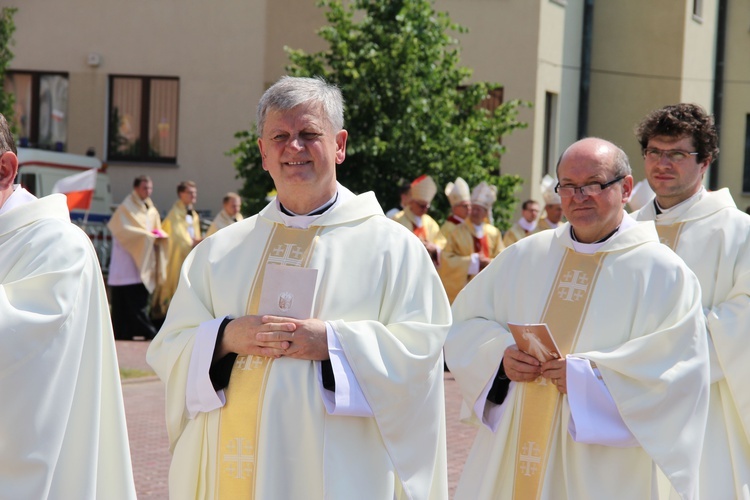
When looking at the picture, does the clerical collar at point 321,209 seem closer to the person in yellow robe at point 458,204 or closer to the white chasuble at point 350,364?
the white chasuble at point 350,364

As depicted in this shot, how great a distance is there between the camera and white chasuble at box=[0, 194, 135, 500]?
4016mm

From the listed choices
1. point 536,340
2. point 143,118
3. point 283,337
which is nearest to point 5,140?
point 283,337

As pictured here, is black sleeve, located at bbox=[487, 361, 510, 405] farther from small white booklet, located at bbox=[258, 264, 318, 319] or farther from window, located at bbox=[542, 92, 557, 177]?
Answer: window, located at bbox=[542, 92, 557, 177]

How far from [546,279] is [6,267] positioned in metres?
2.03

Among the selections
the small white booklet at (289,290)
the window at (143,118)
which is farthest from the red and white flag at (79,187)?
the small white booklet at (289,290)

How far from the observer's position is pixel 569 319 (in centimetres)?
488

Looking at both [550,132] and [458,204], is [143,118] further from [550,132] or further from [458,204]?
[458,204]

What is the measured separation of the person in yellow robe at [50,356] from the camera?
4.02 meters

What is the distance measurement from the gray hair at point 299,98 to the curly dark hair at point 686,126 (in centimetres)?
189

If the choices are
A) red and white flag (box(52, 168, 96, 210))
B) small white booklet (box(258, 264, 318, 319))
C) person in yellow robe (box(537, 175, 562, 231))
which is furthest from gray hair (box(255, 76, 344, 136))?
red and white flag (box(52, 168, 96, 210))

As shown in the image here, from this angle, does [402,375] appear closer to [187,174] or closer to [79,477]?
[79,477]

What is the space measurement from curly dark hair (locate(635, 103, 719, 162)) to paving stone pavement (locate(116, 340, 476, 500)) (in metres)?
3.33

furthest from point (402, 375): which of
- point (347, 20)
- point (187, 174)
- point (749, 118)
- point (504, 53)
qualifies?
point (749, 118)

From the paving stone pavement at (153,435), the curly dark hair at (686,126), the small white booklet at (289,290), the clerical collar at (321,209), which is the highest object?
the curly dark hair at (686,126)
